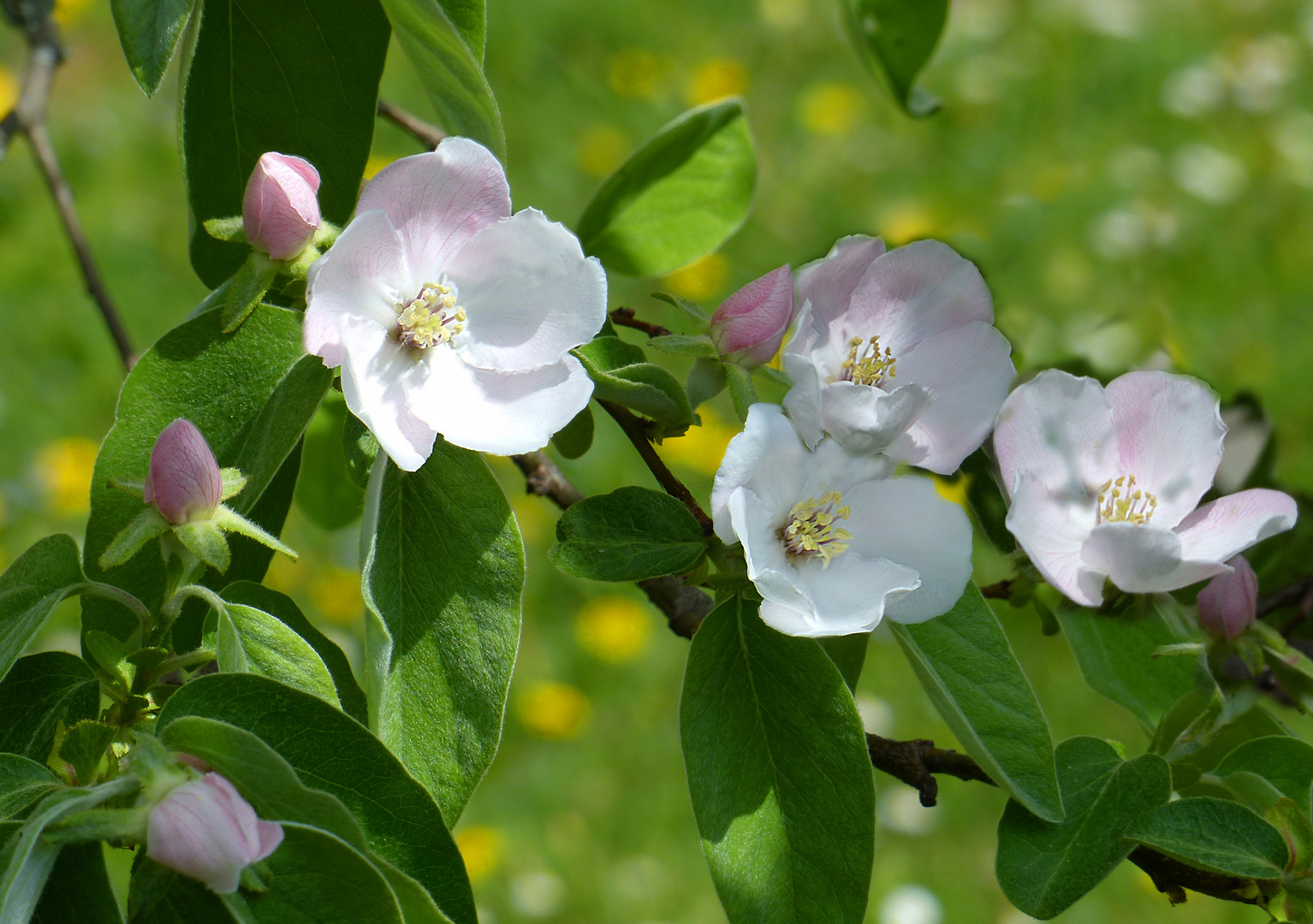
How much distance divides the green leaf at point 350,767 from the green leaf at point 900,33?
927 millimetres

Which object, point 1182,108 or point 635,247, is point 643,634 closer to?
point 635,247

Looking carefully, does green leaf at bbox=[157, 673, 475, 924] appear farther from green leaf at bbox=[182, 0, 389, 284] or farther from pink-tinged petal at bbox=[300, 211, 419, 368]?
green leaf at bbox=[182, 0, 389, 284]

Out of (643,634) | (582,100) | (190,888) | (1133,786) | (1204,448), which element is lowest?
(643,634)

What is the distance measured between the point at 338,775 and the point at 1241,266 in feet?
11.3

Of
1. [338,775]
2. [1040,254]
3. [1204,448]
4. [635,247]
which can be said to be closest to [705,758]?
[338,775]

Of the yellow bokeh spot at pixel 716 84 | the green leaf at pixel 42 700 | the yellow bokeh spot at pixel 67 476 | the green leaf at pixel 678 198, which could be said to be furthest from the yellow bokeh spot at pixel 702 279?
the green leaf at pixel 42 700

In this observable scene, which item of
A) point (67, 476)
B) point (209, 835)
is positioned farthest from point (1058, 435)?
point (67, 476)

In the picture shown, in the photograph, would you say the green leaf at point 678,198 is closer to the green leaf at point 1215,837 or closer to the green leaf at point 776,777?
the green leaf at point 776,777

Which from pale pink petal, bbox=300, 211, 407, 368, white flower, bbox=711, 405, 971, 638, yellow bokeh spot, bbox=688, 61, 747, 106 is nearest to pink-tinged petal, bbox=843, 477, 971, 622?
white flower, bbox=711, 405, 971, 638

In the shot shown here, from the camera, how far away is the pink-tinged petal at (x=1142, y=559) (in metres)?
0.77

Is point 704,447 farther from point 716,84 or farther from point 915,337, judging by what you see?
point 915,337

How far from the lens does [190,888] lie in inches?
24.4

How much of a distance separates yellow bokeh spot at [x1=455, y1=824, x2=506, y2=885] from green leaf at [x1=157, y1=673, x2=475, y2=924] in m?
1.86

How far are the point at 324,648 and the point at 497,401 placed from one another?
22 centimetres
